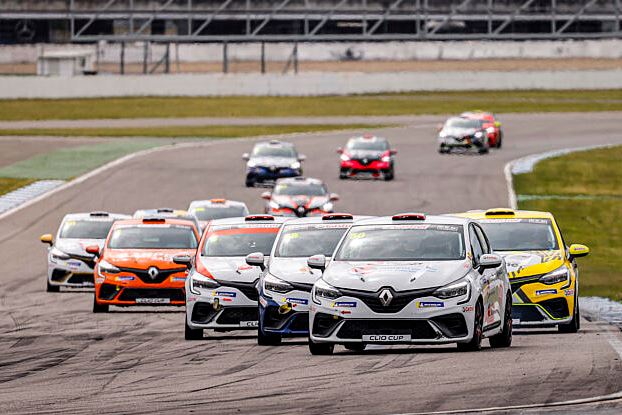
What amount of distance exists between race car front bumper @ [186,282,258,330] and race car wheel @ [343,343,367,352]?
2.84 metres

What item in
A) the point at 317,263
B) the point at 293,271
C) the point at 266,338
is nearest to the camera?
the point at 317,263

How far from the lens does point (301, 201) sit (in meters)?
40.5

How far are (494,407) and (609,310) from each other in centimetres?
1179

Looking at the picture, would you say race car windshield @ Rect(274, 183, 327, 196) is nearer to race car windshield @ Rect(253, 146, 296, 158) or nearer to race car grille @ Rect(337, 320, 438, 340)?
race car windshield @ Rect(253, 146, 296, 158)

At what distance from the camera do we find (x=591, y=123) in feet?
249

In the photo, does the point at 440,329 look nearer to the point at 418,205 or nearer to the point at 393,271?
the point at 393,271

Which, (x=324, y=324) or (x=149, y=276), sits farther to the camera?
(x=149, y=276)

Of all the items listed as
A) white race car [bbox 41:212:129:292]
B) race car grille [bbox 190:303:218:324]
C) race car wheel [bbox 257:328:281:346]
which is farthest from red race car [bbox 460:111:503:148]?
race car wheel [bbox 257:328:281:346]

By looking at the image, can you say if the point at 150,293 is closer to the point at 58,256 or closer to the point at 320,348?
the point at 58,256

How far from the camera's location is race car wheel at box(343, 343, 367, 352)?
49.4ft

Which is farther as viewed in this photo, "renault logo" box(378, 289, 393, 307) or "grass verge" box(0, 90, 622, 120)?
"grass verge" box(0, 90, 622, 120)

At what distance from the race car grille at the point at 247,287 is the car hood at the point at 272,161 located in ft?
102

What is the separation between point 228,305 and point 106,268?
511 cm

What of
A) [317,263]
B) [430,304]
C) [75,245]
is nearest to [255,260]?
[317,263]
